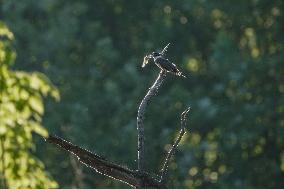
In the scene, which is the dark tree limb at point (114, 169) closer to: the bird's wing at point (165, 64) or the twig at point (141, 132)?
the twig at point (141, 132)

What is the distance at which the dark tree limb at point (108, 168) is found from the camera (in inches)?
133

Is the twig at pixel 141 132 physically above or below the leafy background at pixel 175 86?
below

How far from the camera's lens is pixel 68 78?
29906 millimetres

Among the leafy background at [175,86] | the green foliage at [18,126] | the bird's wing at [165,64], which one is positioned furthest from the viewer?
the leafy background at [175,86]

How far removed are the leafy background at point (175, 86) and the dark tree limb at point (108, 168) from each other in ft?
68.5

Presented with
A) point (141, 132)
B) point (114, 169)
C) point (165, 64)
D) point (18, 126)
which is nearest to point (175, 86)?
point (165, 64)

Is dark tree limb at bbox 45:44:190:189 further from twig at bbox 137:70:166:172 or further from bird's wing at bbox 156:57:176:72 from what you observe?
bird's wing at bbox 156:57:176:72

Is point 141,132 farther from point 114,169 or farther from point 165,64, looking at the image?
point 165,64

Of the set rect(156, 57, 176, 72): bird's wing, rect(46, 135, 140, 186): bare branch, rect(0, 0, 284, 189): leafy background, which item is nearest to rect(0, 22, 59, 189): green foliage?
rect(46, 135, 140, 186): bare branch

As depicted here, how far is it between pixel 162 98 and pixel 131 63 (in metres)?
1.99

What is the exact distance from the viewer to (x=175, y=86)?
28.4 m

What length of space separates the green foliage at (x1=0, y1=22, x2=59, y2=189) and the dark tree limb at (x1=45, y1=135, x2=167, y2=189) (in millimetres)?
362

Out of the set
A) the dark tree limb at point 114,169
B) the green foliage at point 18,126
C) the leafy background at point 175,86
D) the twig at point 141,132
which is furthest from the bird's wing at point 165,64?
the leafy background at point 175,86

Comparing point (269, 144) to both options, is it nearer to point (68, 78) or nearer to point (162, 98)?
point (162, 98)
